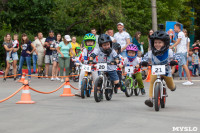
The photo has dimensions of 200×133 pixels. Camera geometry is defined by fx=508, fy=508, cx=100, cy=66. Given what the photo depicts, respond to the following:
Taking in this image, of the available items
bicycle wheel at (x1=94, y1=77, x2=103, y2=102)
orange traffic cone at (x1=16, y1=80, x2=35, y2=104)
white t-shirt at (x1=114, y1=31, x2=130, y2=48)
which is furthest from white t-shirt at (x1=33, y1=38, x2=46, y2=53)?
bicycle wheel at (x1=94, y1=77, x2=103, y2=102)

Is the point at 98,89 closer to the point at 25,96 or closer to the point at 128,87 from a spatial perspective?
the point at 25,96

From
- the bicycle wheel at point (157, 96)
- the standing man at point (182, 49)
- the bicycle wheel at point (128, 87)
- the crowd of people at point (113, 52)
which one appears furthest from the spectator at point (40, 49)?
the bicycle wheel at point (157, 96)

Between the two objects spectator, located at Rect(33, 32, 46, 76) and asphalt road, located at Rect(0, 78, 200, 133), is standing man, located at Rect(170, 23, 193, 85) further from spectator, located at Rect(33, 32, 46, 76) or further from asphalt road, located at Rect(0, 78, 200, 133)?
spectator, located at Rect(33, 32, 46, 76)

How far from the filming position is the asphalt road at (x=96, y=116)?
25.7 feet

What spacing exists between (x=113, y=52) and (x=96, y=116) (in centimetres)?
359

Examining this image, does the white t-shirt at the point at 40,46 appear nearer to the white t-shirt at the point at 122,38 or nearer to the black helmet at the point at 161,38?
the white t-shirt at the point at 122,38

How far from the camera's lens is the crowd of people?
10664 mm

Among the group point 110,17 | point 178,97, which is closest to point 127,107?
point 178,97

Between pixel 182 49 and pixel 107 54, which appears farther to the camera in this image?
pixel 182 49

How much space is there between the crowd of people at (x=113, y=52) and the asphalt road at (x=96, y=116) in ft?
2.37

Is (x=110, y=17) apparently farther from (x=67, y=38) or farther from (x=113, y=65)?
(x=113, y=65)

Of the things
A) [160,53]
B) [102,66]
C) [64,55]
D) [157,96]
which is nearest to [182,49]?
[64,55]

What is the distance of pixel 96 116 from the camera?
30.7ft

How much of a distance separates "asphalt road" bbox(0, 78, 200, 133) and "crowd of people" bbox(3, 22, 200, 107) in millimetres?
722
